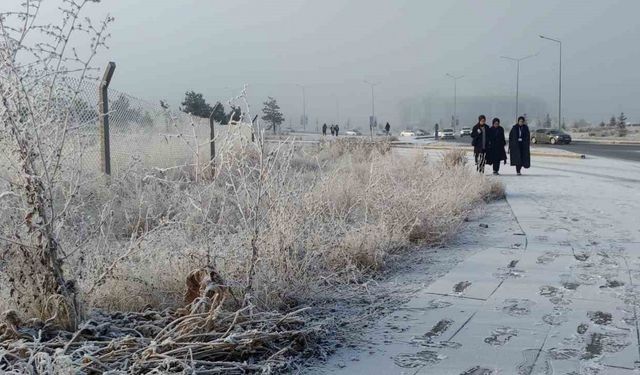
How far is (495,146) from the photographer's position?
16453 millimetres

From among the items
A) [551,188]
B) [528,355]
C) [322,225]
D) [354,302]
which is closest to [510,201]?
[551,188]

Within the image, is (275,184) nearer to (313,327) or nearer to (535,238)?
(313,327)

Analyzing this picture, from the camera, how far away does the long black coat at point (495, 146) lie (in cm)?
1636

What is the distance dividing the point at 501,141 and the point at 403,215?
32.6 ft

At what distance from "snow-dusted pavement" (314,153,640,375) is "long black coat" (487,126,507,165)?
7690 mm

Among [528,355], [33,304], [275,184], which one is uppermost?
[275,184]

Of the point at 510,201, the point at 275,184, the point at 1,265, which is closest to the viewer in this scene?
the point at 1,265

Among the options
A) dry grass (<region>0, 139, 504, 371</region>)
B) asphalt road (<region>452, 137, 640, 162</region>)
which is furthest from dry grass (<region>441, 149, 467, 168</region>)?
asphalt road (<region>452, 137, 640, 162</region>)

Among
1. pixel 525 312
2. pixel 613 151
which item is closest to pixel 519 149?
pixel 525 312

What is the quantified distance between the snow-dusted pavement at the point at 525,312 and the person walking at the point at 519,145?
7952 mm

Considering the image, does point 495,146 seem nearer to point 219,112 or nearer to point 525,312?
point 219,112

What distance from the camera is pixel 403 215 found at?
7.36 metres

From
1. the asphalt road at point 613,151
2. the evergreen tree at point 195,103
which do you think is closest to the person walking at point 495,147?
the asphalt road at point 613,151

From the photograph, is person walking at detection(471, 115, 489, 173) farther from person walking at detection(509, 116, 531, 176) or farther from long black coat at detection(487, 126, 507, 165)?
person walking at detection(509, 116, 531, 176)
